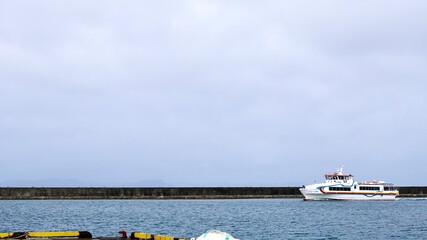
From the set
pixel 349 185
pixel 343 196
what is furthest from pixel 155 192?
pixel 349 185

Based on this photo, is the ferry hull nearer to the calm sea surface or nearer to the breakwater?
the breakwater

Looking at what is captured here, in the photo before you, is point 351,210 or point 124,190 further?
point 124,190

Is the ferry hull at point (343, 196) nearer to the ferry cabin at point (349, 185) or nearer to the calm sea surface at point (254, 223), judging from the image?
the ferry cabin at point (349, 185)

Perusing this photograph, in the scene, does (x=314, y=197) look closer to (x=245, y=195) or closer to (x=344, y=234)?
(x=245, y=195)

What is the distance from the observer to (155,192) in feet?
461

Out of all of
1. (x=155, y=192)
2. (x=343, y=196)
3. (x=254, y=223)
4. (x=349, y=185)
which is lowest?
(x=254, y=223)

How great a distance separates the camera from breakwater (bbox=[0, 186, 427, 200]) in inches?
5202

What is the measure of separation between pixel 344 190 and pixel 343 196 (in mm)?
1141

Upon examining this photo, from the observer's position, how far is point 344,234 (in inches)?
2793

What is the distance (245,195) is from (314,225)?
213 ft

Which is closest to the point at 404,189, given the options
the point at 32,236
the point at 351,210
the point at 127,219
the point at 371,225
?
the point at 351,210

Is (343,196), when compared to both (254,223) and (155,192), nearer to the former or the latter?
(155,192)

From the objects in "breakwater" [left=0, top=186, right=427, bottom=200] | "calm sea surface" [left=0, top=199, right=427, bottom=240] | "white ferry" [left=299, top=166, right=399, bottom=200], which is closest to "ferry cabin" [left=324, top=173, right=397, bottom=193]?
"white ferry" [left=299, top=166, right=399, bottom=200]

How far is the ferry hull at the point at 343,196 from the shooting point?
130250 millimetres
